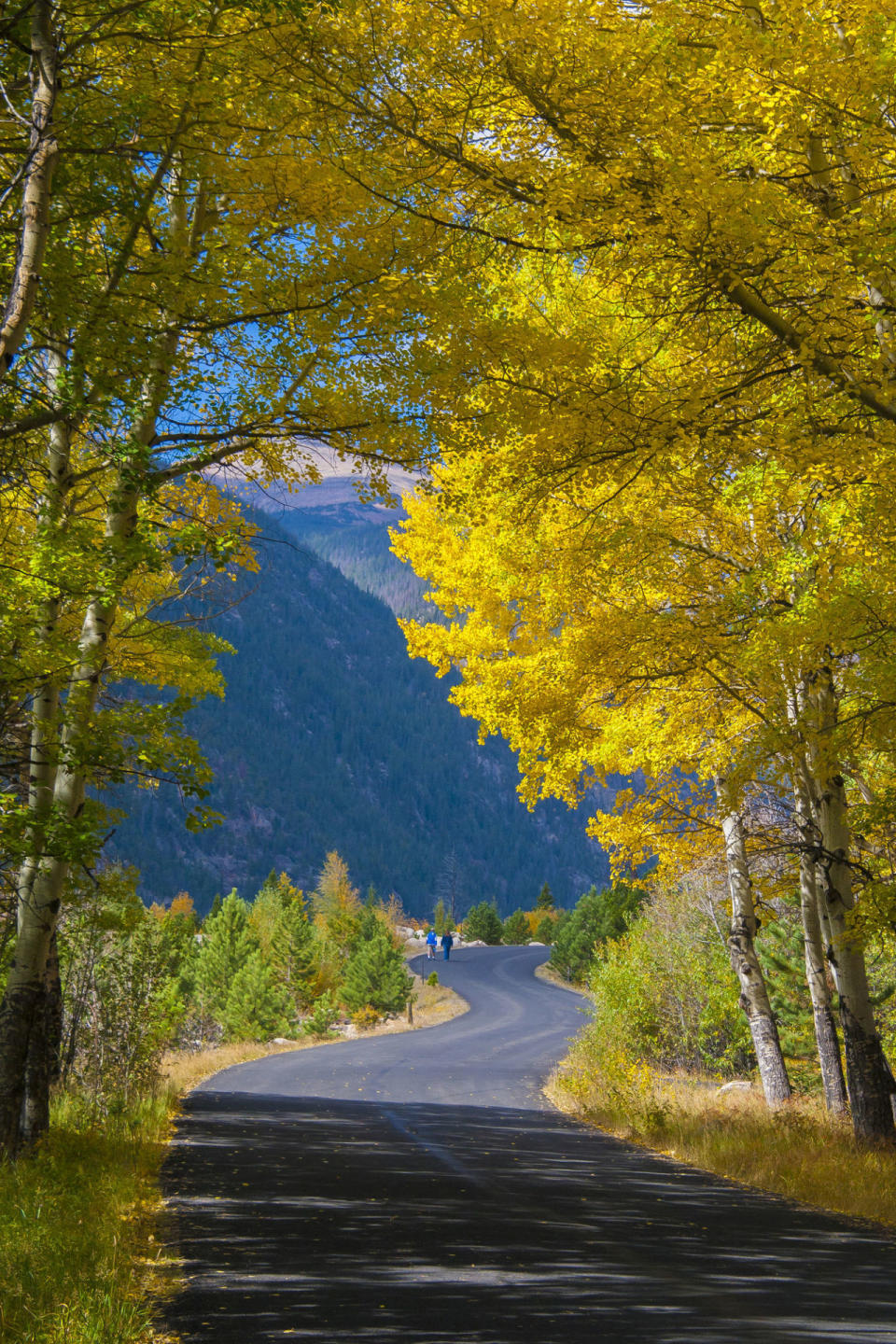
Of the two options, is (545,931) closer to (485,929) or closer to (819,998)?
(485,929)

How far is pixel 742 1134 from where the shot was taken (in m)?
11.0

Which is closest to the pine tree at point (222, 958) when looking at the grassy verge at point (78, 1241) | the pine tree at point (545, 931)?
the pine tree at point (545, 931)

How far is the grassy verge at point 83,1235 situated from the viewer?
4227 mm

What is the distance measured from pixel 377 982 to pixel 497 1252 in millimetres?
32207

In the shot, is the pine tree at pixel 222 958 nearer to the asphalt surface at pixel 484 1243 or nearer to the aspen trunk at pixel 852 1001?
the asphalt surface at pixel 484 1243

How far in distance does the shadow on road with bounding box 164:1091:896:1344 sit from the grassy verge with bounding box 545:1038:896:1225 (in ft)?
1.38

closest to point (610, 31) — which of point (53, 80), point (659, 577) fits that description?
point (53, 80)

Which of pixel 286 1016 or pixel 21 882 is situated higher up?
pixel 21 882

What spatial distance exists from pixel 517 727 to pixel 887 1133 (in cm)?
492

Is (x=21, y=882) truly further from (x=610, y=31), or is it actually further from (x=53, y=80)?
(x=610, y=31)

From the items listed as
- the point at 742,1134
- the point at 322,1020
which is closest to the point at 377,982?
the point at 322,1020

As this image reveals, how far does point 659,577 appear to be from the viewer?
896 cm

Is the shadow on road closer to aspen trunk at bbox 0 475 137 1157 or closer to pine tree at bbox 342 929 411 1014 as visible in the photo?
aspen trunk at bbox 0 475 137 1157

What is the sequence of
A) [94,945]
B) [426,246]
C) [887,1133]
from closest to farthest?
[426,246] < [887,1133] < [94,945]
